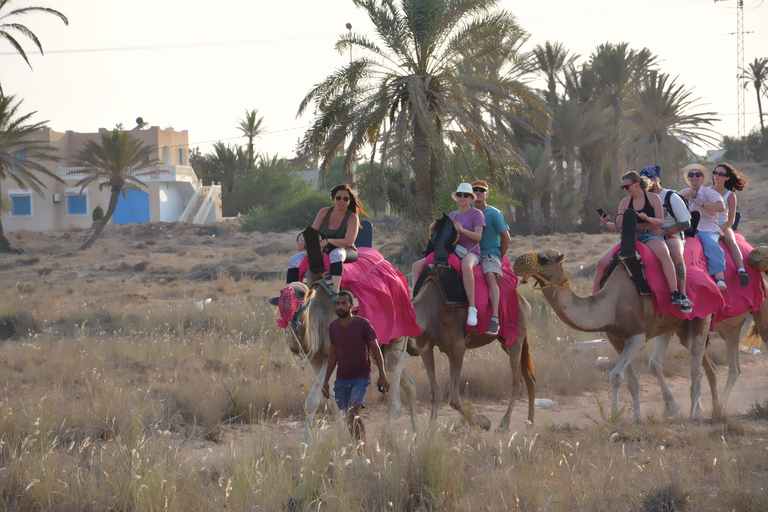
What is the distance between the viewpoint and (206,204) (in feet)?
188

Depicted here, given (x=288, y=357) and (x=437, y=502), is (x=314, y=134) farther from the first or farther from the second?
(x=437, y=502)

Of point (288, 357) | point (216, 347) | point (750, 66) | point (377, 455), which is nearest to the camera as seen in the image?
point (377, 455)

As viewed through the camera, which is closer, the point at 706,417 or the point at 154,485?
the point at 154,485

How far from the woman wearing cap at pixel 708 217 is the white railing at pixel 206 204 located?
159 feet

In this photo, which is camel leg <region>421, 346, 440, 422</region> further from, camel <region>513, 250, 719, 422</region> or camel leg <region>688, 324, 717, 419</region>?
camel leg <region>688, 324, 717, 419</region>

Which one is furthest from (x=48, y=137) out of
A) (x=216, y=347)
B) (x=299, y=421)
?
(x=299, y=421)

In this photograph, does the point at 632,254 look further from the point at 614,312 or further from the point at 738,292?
the point at 738,292

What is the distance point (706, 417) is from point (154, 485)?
6.31m

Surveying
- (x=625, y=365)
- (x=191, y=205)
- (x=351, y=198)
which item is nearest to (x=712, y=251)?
(x=625, y=365)

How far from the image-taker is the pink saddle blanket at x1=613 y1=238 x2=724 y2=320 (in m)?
8.37

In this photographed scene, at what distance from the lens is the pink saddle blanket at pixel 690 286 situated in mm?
8367

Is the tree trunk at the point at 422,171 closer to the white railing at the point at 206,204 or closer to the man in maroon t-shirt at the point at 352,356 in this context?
the man in maroon t-shirt at the point at 352,356

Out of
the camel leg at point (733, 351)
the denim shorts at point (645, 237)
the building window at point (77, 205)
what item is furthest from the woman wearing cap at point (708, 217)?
the building window at point (77, 205)

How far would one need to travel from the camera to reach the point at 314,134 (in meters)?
18.9
